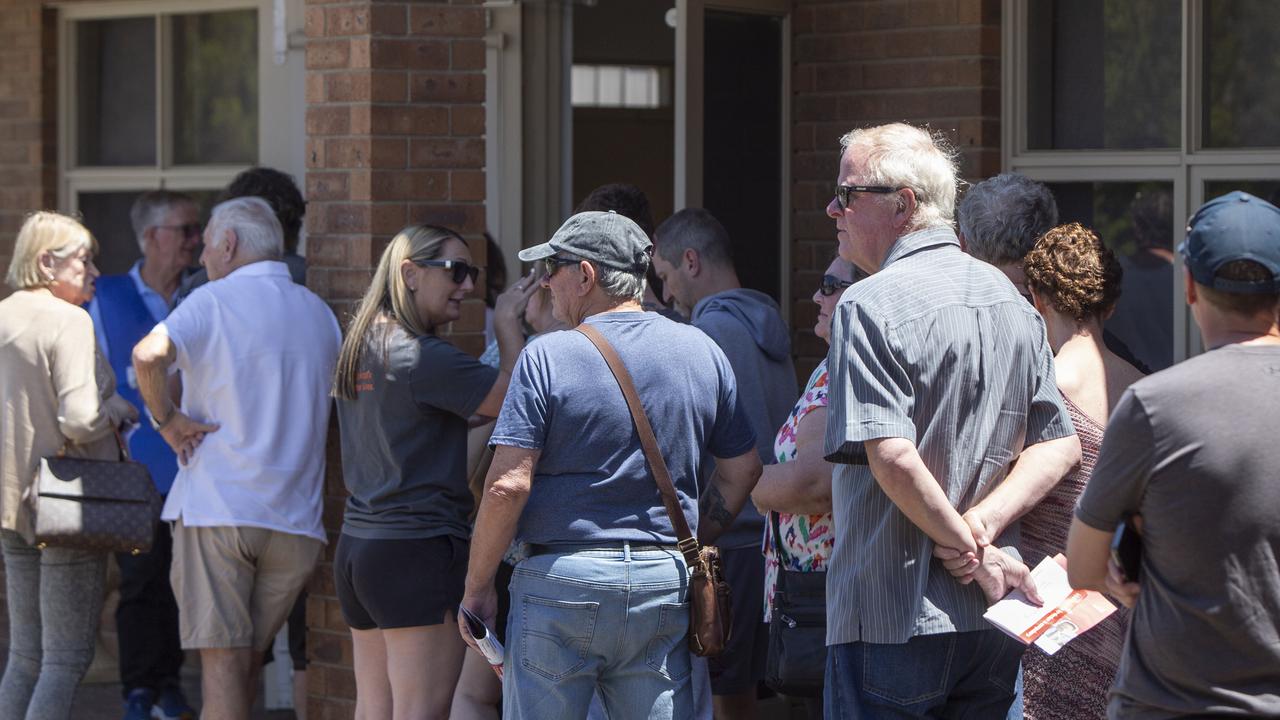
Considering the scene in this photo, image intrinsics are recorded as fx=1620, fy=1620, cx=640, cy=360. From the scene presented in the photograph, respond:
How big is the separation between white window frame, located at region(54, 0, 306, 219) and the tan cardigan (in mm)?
1733

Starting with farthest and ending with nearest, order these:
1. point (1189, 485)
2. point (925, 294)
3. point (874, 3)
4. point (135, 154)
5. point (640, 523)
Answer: point (135, 154), point (874, 3), point (640, 523), point (925, 294), point (1189, 485)

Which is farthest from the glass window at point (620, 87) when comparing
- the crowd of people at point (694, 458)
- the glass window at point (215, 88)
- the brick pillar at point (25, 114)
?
the crowd of people at point (694, 458)

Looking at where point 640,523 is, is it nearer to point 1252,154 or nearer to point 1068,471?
point 1068,471

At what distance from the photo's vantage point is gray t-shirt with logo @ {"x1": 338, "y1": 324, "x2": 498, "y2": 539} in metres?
4.68

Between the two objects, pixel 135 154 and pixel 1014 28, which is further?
pixel 135 154

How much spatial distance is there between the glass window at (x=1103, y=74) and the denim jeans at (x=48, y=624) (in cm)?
388

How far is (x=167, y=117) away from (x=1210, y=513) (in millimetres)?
6225

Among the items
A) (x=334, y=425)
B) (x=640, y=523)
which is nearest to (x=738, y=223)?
(x=334, y=425)

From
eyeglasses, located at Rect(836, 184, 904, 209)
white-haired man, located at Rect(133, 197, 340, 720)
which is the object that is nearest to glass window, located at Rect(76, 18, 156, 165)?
white-haired man, located at Rect(133, 197, 340, 720)

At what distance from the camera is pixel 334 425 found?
5.69 metres

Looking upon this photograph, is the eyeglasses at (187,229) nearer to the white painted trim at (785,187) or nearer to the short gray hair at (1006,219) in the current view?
the white painted trim at (785,187)

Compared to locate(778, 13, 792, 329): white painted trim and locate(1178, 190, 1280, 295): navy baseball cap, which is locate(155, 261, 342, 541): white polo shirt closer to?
locate(778, 13, 792, 329): white painted trim

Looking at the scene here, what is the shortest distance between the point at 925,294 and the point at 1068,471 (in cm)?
57

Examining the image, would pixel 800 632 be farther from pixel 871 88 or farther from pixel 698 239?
pixel 871 88
